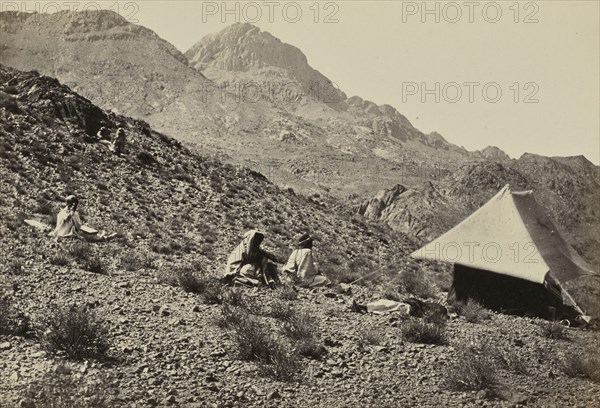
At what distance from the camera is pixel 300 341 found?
687cm

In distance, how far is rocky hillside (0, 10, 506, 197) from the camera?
59.6 metres

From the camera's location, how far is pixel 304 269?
1078 cm

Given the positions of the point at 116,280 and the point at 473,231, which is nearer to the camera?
the point at 116,280

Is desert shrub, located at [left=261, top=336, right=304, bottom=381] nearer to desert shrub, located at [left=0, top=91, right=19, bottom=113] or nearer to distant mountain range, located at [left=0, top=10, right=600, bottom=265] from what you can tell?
desert shrub, located at [left=0, top=91, right=19, bottom=113]

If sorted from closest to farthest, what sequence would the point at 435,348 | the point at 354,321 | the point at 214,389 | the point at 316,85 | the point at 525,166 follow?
the point at 214,389 < the point at 435,348 < the point at 354,321 < the point at 525,166 < the point at 316,85

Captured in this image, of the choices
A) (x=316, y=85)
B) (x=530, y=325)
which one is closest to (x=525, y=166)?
(x=530, y=325)

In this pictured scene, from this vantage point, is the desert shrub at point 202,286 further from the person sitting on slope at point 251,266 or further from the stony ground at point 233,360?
the person sitting on slope at point 251,266

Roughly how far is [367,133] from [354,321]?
86.7m

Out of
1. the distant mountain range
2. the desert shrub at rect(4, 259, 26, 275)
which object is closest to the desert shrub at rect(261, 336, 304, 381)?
the desert shrub at rect(4, 259, 26, 275)

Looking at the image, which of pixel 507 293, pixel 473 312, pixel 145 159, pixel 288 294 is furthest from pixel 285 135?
pixel 473 312

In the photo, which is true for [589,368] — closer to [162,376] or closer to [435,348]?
[435,348]

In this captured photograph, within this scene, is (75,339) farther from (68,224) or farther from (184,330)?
(68,224)

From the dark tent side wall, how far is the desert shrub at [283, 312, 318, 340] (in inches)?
173

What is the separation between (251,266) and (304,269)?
4.33ft
